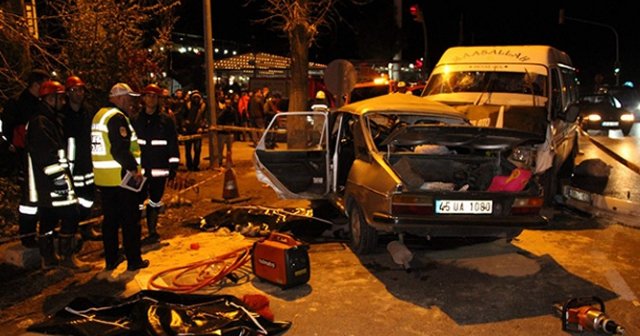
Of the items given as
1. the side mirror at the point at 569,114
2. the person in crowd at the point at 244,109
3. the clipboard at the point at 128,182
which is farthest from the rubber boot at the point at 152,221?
the person in crowd at the point at 244,109

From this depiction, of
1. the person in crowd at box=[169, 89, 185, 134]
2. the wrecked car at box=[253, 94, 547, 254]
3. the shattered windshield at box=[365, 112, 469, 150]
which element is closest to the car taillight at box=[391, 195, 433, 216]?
the wrecked car at box=[253, 94, 547, 254]

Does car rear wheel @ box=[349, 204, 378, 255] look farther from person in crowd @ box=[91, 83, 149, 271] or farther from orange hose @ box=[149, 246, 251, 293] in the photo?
person in crowd @ box=[91, 83, 149, 271]

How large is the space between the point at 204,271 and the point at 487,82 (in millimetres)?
6128

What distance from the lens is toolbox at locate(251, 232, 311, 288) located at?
5.33 m

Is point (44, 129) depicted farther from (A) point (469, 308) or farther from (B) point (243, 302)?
(A) point (469, 308)

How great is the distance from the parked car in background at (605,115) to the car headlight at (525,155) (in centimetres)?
1237

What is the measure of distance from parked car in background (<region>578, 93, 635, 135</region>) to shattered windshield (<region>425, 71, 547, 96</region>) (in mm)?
10534

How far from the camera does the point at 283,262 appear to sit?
5.32m

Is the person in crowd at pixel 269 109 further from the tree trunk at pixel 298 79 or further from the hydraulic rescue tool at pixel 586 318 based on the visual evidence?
the hydraulic rescue tool at pixel 586 318

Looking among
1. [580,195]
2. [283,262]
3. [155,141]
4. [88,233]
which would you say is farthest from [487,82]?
[88,233]

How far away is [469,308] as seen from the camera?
4961mm

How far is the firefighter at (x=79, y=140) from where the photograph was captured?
6371mm

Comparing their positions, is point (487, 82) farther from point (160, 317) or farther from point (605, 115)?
point (605, 115)

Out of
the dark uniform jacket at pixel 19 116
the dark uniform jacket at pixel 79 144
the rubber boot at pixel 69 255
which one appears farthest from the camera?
the dark uniform jacket at pixel 19 116
